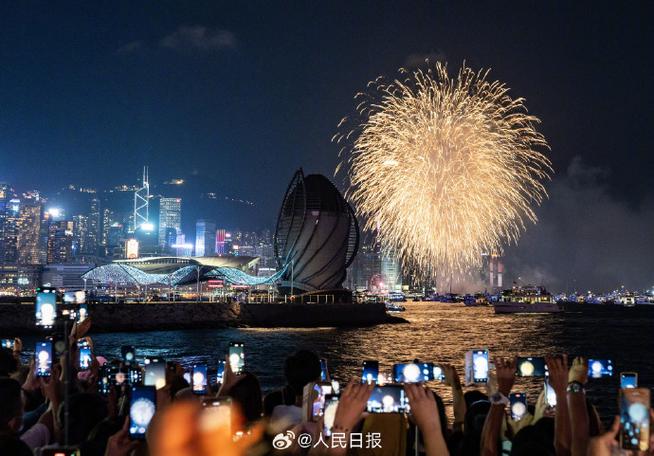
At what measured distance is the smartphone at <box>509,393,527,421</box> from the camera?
7055mm

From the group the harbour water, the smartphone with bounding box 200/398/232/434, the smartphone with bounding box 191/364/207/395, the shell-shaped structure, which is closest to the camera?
the smartphone with bounding box 200/398/232/434

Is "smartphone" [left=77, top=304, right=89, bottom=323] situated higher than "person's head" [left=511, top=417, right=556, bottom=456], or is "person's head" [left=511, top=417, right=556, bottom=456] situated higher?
"smartphone" [left=77, top=304, right=89, bottom=323]

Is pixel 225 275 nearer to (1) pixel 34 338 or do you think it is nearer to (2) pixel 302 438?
(1) pixel 34 338

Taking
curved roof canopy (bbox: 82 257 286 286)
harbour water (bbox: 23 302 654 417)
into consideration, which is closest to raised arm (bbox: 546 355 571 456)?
harbour water (bbox: 23 302 654 417)

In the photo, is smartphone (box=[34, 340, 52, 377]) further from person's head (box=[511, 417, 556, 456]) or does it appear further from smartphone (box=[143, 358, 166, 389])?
person's head (box=[511, 417, 556, 456])

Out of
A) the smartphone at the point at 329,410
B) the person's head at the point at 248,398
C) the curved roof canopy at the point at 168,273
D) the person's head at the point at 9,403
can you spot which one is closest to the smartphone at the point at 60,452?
the person's head at the point at 9,403

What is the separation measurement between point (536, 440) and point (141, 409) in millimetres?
2747

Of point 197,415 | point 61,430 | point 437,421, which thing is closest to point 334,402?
point 437,421

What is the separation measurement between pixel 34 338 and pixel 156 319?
1918 cm

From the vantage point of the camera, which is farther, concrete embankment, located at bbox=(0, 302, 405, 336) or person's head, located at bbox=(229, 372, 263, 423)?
concrete embankment, located at bbox=(0, 302, 405, 336)

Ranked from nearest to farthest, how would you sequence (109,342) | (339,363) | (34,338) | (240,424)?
(240,424) → (339,363) → (109,342) → (34,338)

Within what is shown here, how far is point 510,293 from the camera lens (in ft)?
458

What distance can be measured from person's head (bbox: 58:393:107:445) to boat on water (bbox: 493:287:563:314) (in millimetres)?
130636

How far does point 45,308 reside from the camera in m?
8.85
